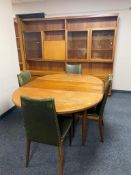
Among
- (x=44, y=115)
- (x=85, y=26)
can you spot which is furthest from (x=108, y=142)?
(x=85, y=26)

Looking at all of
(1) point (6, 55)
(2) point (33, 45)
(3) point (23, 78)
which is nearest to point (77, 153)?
(3) point (23, 78)

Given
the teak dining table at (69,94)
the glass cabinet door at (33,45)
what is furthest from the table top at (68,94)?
the glass cabinet door at (33,45)

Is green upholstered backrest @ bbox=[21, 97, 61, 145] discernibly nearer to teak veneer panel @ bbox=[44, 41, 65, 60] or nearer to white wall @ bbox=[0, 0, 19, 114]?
white wall @ bbox=[0, 0, 19, 114]

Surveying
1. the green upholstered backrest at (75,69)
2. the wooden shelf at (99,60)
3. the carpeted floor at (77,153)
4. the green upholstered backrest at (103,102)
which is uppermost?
the wooden shelf at (99,60)

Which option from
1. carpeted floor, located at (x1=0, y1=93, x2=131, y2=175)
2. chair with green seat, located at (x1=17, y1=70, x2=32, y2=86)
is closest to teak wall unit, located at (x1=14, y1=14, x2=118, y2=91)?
chair with green seat, located at (x1=17, y1=70, x2=32, y2=86)

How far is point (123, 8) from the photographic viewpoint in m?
3.37

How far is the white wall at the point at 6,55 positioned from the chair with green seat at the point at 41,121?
152 cm

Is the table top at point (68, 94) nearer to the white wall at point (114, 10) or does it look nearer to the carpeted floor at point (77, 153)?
the carpeted floor at point (77, 153)

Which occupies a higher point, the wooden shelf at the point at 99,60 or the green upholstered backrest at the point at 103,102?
the wooden shelf at the point at 99,60

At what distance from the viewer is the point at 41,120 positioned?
1.37 meters

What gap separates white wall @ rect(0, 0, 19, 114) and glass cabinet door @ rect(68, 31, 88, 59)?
149cm

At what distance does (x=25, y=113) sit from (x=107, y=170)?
1119 mm

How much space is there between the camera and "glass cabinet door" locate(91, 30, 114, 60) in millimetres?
3576

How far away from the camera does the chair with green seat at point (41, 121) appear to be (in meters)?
1.27
